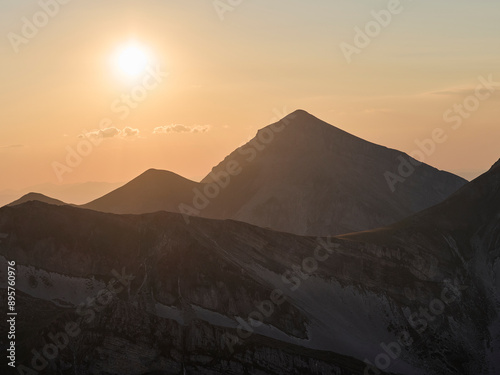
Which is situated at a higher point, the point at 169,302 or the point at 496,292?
the point at 169,302

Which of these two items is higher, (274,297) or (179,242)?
(179,242)

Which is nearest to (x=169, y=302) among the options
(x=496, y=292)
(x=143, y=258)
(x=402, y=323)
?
(x=143, y=258)

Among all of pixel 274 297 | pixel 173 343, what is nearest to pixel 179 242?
pixel 274 297

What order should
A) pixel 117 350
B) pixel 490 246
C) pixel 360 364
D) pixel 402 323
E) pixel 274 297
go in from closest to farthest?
pixel 117 350 < pixel 360 364 < pixel 274 297 < pixel 402 323 < pixel 490 246

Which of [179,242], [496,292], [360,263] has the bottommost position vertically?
[496,292]

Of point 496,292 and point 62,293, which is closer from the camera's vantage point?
point 62,293

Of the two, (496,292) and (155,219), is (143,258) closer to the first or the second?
(155,219)

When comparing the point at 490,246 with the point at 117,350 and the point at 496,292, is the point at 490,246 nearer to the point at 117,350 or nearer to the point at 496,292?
the point at 496,292

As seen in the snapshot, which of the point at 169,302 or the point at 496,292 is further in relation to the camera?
the point at 496,292

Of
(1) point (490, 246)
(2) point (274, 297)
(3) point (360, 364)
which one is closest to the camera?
(3) point (360, 364)
